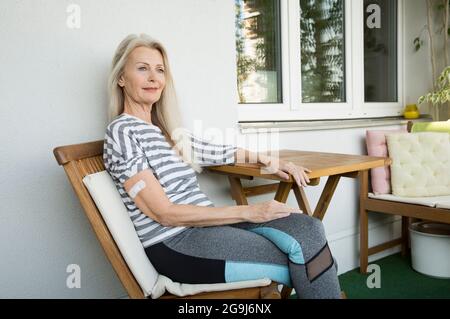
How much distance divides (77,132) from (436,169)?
2.29 meters

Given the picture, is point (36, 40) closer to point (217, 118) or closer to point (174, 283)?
point (217, 118)

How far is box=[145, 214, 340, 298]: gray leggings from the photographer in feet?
3.94

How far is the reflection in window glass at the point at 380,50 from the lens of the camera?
309 centimetres

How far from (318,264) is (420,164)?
1.78 meters

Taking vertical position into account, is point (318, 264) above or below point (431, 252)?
above

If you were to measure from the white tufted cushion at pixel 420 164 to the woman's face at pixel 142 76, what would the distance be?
1.81 meters

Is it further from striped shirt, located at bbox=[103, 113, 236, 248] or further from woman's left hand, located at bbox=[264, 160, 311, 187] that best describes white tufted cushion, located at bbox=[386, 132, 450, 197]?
striped shirt, located at bbox=[103, 113, 236, 248]

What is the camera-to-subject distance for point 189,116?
2.03 meters

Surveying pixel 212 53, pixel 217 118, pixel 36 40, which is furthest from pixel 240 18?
pixel 36 40

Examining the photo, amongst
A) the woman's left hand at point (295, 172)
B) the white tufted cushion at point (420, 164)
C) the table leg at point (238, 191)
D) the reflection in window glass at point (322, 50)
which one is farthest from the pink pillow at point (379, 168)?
the woman's left hand at point (295, 172)

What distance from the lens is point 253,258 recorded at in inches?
49.2

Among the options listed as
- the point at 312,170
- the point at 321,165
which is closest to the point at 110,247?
the point at 312,170

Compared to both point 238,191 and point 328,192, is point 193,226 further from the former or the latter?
point 328,192

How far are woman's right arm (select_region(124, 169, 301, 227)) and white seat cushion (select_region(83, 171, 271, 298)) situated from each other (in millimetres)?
82
